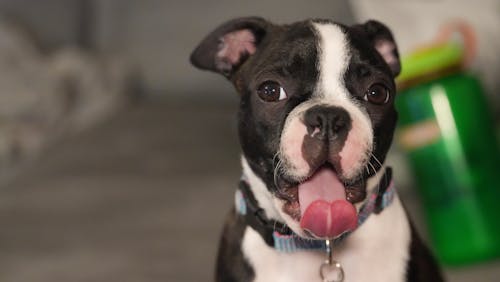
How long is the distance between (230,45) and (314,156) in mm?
349

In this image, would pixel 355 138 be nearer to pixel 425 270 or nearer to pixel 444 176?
pixel 425 270

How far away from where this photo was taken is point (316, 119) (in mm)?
1206

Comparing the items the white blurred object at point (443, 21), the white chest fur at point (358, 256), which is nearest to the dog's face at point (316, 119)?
the white chest fur at point (358, 256)

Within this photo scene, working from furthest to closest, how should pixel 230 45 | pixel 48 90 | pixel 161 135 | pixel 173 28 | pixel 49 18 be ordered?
pixel 49 18
pixel 173 28
pixel 48 90
pixel 161 135
pixel 230 45

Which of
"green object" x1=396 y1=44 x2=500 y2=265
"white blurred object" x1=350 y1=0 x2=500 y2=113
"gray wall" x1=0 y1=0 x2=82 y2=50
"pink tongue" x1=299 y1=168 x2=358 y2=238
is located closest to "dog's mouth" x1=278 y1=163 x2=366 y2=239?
"pink tongue" x1=299 y1=168 x2=358 y2=238

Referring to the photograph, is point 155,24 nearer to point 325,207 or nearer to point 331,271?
point 331,271

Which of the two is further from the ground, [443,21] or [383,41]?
[383,41]

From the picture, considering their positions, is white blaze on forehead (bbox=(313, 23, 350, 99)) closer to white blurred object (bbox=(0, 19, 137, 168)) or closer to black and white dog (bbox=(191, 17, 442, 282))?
black and white dog (bbox=(191, 17, 442, 282))

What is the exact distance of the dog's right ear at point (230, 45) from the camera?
1.46 m

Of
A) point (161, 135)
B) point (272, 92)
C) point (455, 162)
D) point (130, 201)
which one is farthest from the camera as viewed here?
point (161, 135)

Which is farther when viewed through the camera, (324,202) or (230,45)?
(230,45)

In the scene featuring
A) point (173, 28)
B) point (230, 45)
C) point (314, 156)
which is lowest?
point (173, 28)

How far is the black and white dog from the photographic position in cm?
123

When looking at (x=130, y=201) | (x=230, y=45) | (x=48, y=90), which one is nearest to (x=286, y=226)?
(x=230, y=45)
